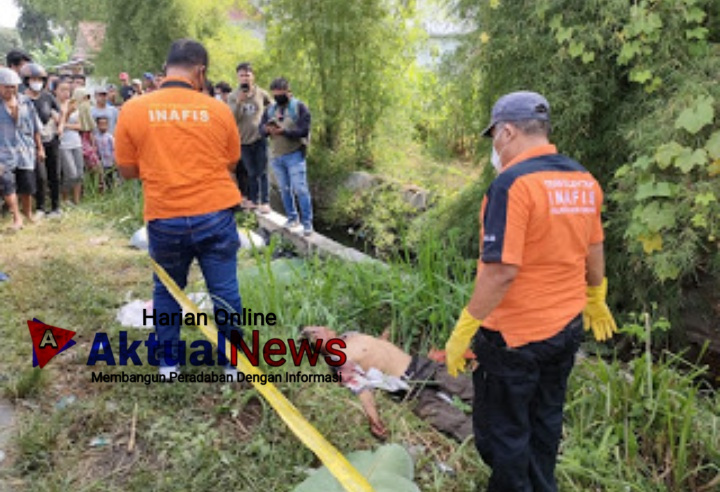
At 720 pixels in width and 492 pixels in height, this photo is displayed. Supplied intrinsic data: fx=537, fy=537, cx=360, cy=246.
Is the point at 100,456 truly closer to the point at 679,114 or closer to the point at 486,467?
the point at 486,467

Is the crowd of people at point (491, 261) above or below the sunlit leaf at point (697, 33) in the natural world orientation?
below

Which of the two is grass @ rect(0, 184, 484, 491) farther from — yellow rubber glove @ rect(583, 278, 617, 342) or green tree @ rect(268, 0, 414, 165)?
green tree @ rect(268, 0, 414, 165)

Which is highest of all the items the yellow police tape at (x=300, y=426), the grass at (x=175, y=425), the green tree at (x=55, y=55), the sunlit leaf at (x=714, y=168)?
the green tree at (x=55, y=55)

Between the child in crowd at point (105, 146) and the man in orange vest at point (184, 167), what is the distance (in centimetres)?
520

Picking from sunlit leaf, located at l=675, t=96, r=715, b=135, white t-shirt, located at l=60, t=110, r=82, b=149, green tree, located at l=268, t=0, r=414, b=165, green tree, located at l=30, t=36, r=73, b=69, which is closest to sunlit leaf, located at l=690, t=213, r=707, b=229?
sunlit leaf, located at l=675, t=96, r=715, b=135

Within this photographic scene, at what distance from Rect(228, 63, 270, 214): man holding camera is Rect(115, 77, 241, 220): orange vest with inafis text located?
3444 mm

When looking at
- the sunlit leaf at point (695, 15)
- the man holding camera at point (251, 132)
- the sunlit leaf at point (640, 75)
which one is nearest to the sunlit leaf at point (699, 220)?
the sunlit leaf at point (640, 75)

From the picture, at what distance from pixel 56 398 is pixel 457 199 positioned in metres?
4.11

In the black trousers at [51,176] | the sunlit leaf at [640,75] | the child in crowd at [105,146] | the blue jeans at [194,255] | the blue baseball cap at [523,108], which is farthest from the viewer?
the child in crowd at [105,146]

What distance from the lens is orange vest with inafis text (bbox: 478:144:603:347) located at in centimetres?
186

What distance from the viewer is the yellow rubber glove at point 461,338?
204 cm

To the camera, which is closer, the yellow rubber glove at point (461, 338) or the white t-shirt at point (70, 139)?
the yellow rubber glove at point (461, 338)

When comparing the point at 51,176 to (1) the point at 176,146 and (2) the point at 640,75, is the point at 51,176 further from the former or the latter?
(2) the point at 640,75

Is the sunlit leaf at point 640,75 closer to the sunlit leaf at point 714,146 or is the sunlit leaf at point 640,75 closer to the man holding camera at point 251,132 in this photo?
the sunlit leaf at point 714,146
